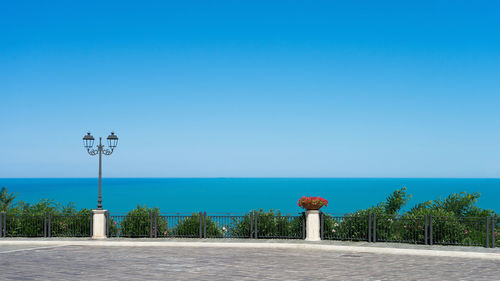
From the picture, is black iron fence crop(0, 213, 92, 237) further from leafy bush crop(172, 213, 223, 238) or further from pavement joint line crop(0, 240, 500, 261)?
leafy bush crop(172, 213, 223, 238)

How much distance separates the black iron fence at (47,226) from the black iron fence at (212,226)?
1.26m

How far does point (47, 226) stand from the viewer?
23125 millimetres

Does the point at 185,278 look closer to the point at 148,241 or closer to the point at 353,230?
the point at 148,241

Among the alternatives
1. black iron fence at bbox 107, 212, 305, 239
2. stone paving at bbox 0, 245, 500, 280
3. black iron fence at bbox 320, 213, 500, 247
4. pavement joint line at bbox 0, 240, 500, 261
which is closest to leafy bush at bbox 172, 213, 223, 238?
black iron fence at bbox 107, 212, 305, 239

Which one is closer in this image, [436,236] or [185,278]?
[185,278]

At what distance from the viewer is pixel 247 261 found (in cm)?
1625

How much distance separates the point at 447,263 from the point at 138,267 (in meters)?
9.08

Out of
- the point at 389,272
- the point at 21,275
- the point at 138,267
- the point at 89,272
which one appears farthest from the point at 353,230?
the point at 21,275

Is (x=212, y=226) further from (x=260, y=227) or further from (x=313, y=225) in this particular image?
(x=313, y=225)

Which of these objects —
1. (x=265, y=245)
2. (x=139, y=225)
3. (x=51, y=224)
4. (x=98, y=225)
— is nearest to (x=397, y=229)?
(x=265, y=245)

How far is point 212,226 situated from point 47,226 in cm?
716

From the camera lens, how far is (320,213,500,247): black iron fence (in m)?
20.2

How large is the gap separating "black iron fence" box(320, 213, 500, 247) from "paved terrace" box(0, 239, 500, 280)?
1.01 m

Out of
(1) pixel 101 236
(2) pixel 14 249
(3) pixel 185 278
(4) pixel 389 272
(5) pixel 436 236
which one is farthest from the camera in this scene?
(1) pixel 101 236
